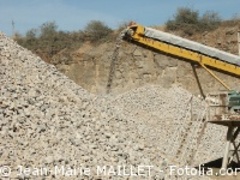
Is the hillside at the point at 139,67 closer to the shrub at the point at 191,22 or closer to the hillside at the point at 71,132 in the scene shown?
the shrub at the point at 191,22

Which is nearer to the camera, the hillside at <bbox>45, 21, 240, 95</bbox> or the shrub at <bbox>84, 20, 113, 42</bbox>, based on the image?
the hillside at <bbox>45, 21, 240, 95</bbox>

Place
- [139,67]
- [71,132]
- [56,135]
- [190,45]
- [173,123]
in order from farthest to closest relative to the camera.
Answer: [139,67]
[173,123]
[190,45]
[71,132]
[56,135]

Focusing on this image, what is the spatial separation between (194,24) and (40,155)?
30275 millimetres

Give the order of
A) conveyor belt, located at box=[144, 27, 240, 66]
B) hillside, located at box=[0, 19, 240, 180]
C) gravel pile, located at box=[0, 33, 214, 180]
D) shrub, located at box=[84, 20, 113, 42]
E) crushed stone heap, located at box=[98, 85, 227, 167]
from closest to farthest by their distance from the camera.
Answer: gravel pile, located at box=[0, 33, 214, 180]
hillside, located at box=[0, 19, 240, 180]
conveyor belt, located at box=[144, 27, 240, 66]
crushed stone heap, located at box=[98, 85, 227, 167]
shrub, located at box=[84, 20, 113, 42]

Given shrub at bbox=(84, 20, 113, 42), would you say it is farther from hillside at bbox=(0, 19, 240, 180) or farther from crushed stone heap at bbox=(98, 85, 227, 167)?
hillside at bbox=(0, 19, 240, 180)

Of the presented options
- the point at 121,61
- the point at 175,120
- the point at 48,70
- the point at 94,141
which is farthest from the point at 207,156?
the point at 121,61

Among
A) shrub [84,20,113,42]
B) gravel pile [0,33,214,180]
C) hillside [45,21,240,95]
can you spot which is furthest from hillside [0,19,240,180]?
shrub [84,20,113,42]

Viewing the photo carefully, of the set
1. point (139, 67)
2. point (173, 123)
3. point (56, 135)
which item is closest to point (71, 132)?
point (56, 135)

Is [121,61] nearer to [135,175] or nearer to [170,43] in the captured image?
[170,43]

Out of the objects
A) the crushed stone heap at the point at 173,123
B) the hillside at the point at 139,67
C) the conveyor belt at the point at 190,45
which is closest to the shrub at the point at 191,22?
the hillside at the point at 139,67

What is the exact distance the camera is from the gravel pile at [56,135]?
7.79 meters

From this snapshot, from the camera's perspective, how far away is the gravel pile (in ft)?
25.5

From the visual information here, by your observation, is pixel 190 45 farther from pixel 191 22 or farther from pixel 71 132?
pixel 191 22

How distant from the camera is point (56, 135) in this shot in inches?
352
